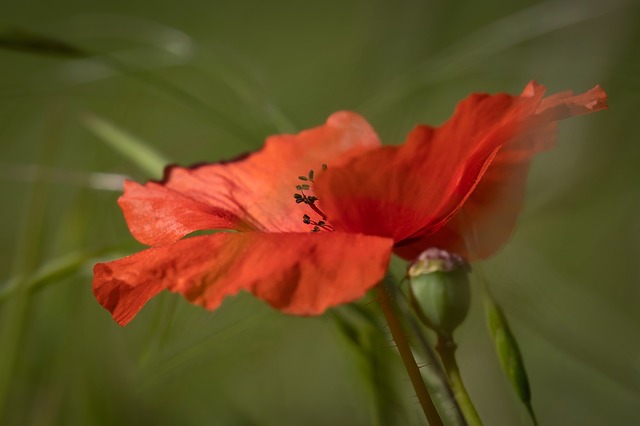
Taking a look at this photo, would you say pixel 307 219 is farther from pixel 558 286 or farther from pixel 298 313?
pixel 558 286

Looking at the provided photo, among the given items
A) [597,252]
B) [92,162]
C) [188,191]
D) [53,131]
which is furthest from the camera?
[597,252]

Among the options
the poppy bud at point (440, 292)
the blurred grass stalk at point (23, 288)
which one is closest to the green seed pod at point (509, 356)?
the poppy bud at point (440, 292)

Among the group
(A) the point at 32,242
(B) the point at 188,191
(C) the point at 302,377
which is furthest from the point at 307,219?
(C) the point at 302,377

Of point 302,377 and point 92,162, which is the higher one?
point 92,162

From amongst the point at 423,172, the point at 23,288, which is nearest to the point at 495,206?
the point at 423,172

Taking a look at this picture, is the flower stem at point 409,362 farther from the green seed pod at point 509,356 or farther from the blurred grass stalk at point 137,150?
the blurred grass stalk at point 137,150

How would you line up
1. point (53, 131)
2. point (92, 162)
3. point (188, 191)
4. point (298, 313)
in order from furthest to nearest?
point (92, 162) < point (53, 131) < point (188, 191) < point (298, 313)

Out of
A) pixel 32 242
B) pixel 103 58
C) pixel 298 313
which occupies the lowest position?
pixel 298 313
